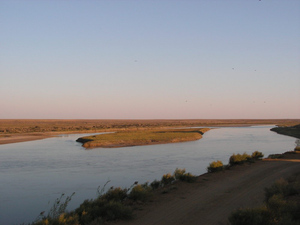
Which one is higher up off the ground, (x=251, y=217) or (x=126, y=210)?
(x=251, y=217)

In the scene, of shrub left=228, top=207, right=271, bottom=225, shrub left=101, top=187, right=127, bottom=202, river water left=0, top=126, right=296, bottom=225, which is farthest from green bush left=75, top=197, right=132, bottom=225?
shrub left=228, top=207, right=271, bottom=225

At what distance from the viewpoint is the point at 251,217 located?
7957 mm

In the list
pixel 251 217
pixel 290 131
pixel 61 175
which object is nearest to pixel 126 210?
pixel 251 217

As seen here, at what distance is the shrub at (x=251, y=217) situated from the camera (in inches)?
313

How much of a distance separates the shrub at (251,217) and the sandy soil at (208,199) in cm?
74

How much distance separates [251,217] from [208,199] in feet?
12.5

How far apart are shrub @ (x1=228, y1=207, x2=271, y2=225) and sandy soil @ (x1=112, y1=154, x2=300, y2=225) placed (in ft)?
2.44

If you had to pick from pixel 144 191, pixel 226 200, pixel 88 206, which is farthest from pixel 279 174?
pixel 88 206

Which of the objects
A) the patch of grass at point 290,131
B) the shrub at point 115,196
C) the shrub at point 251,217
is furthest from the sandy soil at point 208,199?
the patch of grass at point 290,131

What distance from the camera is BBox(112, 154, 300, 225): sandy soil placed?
30.9ft

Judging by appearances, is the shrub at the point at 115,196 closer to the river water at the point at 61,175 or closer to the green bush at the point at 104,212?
the green bush at the point at 104,212

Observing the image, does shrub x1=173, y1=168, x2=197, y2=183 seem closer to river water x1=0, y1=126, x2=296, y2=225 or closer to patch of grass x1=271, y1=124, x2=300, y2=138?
river water x1=0, y1=126, x2=296, y2=225

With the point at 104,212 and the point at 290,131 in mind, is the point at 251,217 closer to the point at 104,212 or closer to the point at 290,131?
the point at 104,212

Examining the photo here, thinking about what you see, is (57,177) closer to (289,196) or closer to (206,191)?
(206,191)
